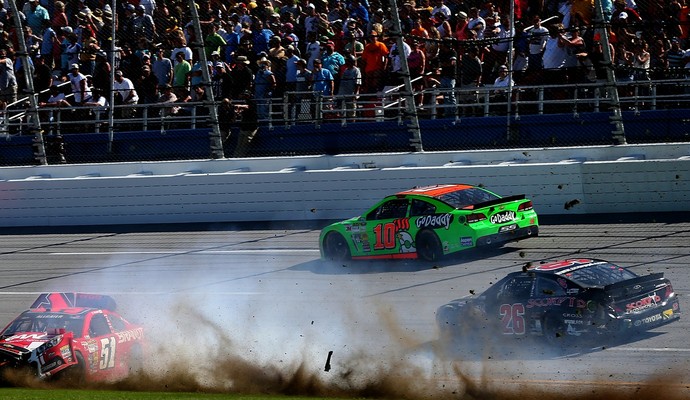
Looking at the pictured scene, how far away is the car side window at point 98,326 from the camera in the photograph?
11.2 meters

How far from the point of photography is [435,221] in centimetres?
1498

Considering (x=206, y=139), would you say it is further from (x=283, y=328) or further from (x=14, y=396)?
(x=14, y=396)

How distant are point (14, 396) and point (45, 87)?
456 inches

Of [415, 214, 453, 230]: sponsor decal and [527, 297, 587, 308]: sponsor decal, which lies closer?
[527, 297, 587, 308]: sponsor decal

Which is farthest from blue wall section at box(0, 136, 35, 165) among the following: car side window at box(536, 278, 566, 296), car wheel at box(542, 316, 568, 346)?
car wheel at box(542, 316, 568, 346)

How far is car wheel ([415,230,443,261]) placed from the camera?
48.9ft

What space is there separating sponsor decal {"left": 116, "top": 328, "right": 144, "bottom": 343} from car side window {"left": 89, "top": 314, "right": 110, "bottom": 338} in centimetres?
15

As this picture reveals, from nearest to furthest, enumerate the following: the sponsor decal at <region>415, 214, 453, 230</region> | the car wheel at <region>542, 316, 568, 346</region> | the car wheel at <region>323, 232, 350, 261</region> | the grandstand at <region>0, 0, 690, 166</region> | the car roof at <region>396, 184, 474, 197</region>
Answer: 1. the car wheel at <region>542, 316, 568, 346</region>
2. the sponsor decal at <region>415, 214, 453, 230</region>
3. the car roof at <region>396, 184, 474, 197</region>
4. the car wheel at <region>323, 232, 350, 261</region>
5. the grandstand at <region>0, 0, 690, 166</region>

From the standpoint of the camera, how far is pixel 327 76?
18219mm

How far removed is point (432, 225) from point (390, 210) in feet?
3.11

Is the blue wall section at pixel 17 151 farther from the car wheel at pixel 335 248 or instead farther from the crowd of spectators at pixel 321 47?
the car wheel at pixel 335 248

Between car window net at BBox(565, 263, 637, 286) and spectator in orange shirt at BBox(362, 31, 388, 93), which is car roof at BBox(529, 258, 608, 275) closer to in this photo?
car window net at BBox(565, 263, 637, 286)

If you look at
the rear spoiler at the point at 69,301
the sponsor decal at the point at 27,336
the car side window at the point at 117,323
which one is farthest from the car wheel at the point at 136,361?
the sponsor decal at the point at 27,336

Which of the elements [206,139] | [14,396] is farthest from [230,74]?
[14,396]
